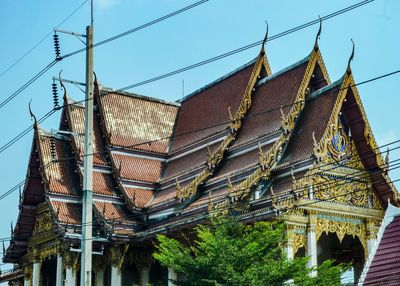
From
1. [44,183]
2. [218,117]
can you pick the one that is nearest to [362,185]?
[218,117]

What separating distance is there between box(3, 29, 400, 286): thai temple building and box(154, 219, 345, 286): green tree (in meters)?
2.55

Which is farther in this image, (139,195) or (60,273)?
(139,195)

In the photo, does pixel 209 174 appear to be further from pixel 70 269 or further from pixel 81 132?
pixel 81 132

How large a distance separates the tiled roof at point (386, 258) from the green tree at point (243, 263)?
2.24 m

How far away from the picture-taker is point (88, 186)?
17.2m

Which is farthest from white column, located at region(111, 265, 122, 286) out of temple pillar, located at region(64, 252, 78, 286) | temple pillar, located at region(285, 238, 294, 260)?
temple pillar, located at region(285, 238, 294, 260)

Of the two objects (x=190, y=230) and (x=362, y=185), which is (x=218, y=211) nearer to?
(x=190, y=230)

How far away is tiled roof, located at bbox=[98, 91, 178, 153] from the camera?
97.0 ft

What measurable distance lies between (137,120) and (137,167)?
2575 millimetres

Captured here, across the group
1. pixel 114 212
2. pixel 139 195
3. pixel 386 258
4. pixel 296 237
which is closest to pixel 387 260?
pixel 386 258

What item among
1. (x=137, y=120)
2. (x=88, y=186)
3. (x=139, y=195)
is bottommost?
(x=88, y=186)

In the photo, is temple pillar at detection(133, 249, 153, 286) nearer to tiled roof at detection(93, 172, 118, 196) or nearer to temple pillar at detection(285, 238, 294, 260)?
tiled roof at detection(93, 172, 118, 196)

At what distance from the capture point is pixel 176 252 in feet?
57.2

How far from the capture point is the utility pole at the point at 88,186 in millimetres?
16750
